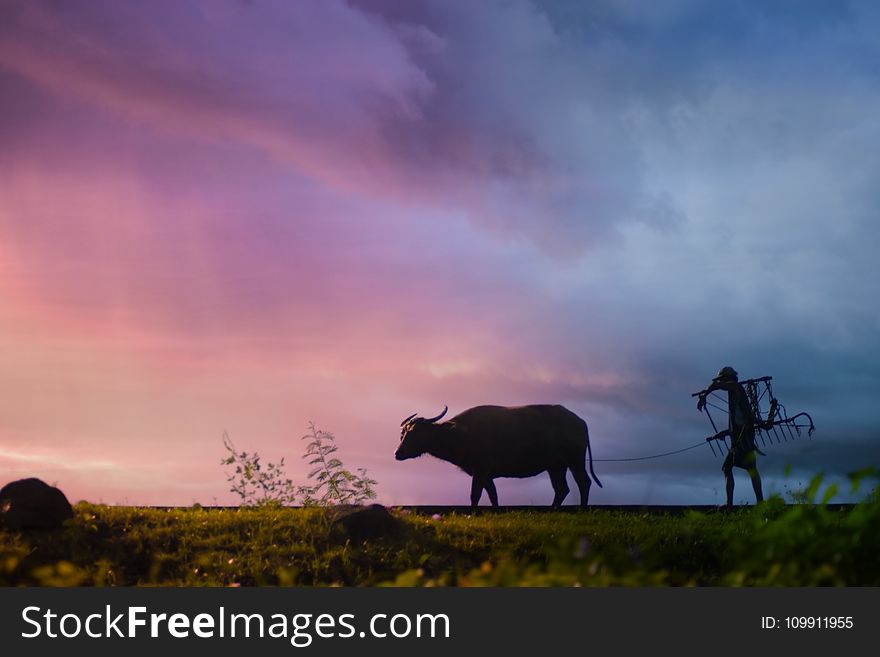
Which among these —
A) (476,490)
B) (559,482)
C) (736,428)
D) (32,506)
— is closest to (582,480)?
(559,482)

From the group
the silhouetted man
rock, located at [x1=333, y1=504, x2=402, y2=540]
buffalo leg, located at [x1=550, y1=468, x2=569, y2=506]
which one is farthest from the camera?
buffalo leg, located at [x1=550, y1=468, x2=569, y2=506]

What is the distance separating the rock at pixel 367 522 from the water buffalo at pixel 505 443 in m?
5.13

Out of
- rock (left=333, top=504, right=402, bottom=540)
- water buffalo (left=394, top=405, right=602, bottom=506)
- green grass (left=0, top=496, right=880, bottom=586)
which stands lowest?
green grass (left=0, top=496, right=880, bottom=586)

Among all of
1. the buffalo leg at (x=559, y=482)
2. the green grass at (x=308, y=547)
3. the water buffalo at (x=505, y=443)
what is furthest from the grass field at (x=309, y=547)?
the buffalo leg at (x=559, y=482)

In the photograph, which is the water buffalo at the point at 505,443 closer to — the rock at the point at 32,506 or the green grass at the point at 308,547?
the green grass at the point at 308,547

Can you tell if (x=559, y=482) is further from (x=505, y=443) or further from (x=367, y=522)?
(x=367, y=522)

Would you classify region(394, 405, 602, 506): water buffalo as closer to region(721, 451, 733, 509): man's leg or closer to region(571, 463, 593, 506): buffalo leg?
region(571, 463, 593, 506): buffalo leg

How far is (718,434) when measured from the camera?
55.5 ft

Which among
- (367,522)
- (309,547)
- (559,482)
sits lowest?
(309,547)

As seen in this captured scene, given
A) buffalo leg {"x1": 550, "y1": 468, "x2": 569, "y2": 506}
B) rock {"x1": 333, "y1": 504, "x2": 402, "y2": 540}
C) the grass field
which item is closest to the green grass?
the grass field

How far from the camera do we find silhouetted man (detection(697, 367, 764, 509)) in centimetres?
1661

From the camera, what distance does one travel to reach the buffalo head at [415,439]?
58.6 ft

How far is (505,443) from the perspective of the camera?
18.5 meters

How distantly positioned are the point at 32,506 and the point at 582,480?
11303 mm
